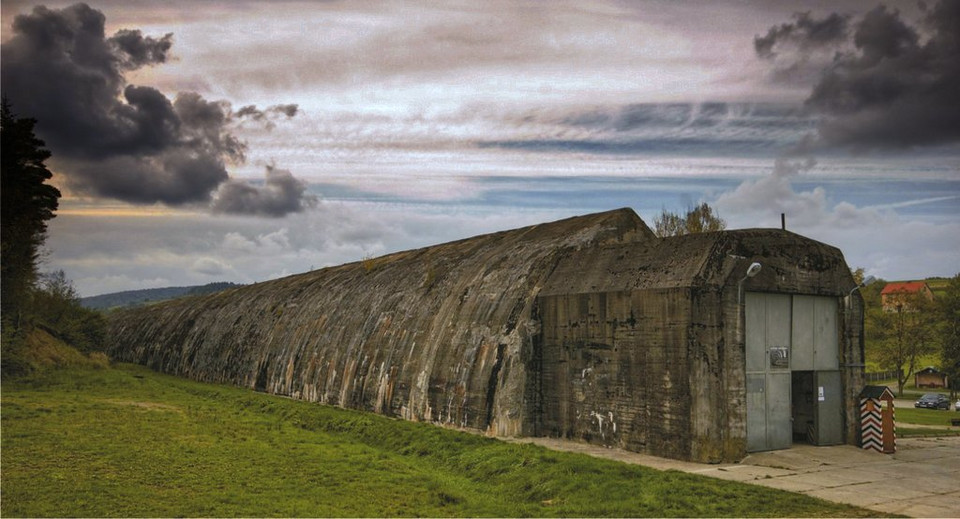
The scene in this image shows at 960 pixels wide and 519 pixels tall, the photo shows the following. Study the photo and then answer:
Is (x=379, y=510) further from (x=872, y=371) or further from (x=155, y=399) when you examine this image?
(x=872, y=371)

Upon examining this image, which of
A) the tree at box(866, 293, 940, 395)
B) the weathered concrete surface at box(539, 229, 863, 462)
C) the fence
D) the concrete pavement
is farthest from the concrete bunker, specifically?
the fence

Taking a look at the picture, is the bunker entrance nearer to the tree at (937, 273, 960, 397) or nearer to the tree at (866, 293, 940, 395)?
the tree at (937, 273, 960, 397)

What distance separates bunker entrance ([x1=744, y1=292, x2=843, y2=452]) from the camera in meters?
18.5

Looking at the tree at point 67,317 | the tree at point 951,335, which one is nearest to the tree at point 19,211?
the tree at point 67,317

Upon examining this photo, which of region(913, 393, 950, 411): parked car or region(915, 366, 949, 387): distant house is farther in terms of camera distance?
region(915, 366, 949, 387): distant house

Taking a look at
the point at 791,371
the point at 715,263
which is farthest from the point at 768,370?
the point at 715,263

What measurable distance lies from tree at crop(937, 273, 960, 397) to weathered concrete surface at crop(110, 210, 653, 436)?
49.5m

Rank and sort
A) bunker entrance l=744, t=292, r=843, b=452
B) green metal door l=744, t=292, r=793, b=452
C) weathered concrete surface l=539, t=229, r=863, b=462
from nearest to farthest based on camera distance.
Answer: weathered concrete surface l=539, t=229, r=863, b=462 → green metal door l=744, t=292, r=793, b=452 → bunker entrance l=744, t=292, r=843, b=452

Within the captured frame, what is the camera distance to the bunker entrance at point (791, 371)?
1852 cm

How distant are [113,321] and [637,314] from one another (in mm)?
67965

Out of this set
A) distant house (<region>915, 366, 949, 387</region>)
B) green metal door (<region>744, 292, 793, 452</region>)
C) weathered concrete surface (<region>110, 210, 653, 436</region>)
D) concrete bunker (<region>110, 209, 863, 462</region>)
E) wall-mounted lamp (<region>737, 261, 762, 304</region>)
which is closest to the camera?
concrete bunker (<region>110, 209, 863, 462</region>)

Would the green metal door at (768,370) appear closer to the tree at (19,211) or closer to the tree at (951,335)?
the tree at (19,211)

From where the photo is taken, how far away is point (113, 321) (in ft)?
243

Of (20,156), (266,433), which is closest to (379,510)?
(266,433)
